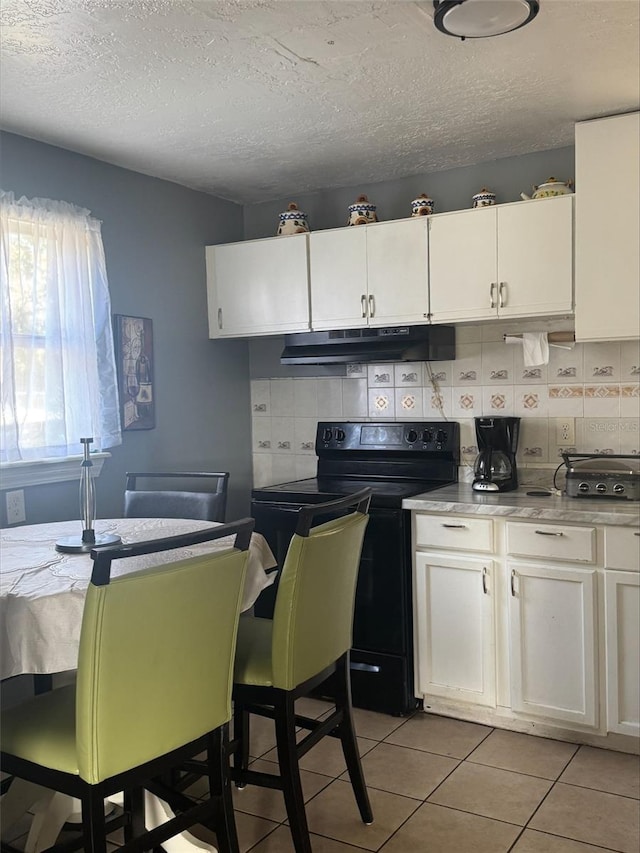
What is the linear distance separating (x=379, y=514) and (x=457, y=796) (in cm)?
106

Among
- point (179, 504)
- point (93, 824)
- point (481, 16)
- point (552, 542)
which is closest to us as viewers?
point (93, 824)

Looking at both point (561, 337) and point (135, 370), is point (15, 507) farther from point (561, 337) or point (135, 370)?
point (561, 337)

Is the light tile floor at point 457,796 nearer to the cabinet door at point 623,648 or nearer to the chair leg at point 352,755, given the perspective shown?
the chair leg at point 352,755

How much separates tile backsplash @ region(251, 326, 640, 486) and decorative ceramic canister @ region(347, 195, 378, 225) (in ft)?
2.20

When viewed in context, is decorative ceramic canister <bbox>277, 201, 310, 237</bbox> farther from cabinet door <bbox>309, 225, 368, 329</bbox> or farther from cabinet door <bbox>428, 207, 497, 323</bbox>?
cabinet door <bbox>428, 207, 497, 323</bbox>

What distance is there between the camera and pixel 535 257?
118 inches

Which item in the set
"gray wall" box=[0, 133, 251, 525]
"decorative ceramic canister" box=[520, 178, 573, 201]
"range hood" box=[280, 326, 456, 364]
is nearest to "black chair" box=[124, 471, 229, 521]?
"gray wall" box=[0, 133, 251, 525]

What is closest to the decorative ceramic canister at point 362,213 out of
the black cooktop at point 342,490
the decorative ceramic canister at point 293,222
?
the decorative ceramic canister at point 293,222

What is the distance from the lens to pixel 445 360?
11.5 feet

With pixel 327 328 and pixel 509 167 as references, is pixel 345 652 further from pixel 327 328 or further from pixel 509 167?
pixel 509 167

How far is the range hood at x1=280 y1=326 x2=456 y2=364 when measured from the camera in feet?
10.9

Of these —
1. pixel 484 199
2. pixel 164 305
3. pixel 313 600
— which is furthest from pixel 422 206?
pixel 313 600

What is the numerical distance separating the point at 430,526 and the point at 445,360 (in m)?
0.84

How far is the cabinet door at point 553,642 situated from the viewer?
2768 mm
